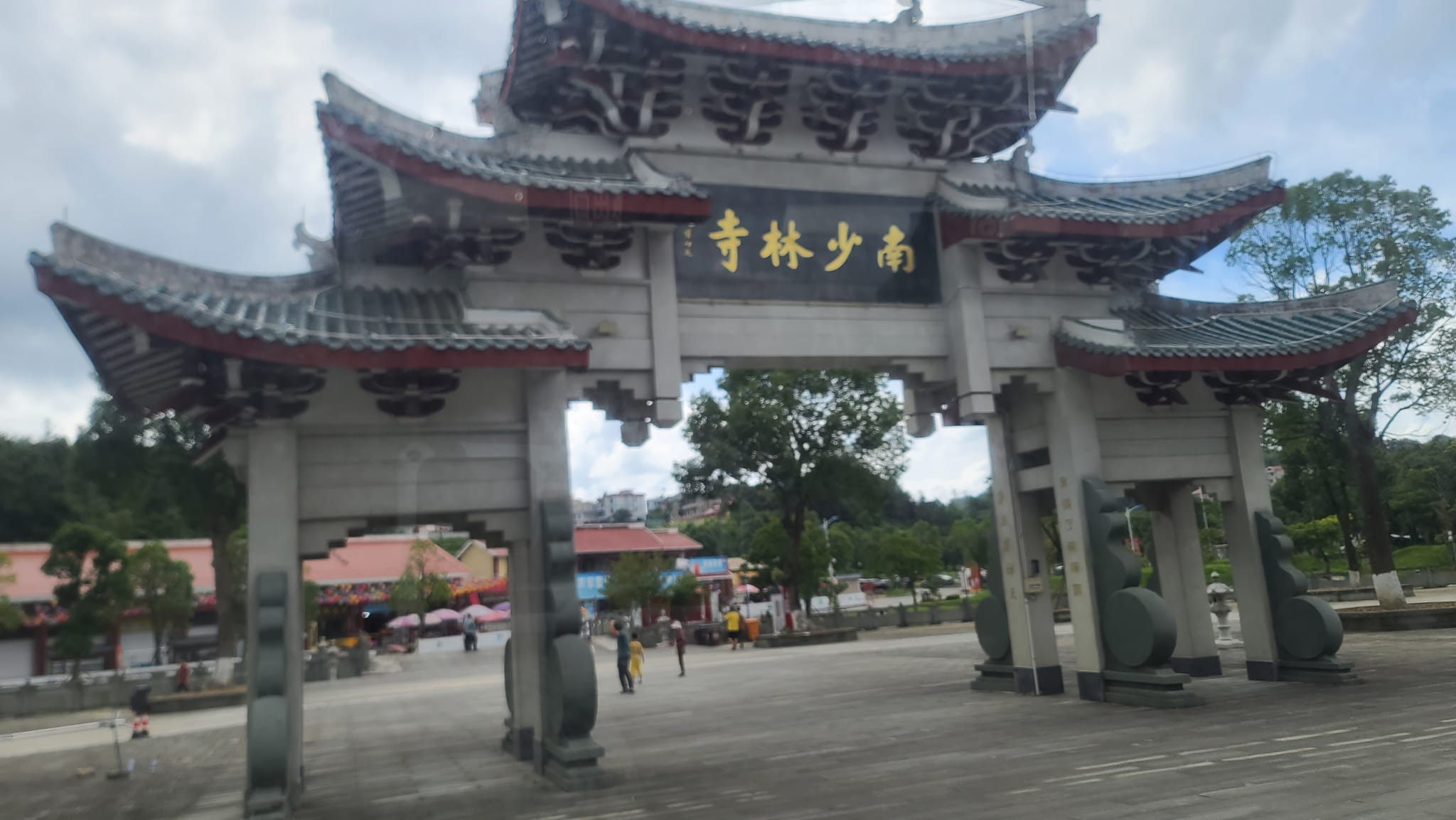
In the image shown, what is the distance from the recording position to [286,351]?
724cm

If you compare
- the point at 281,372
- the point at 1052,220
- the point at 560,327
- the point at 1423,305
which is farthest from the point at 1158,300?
the point at 1423,305

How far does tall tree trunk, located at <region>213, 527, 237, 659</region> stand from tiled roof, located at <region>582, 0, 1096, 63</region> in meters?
12.5

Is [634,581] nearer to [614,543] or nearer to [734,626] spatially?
[614,543]

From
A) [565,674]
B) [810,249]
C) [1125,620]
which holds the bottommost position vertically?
[1125,620]

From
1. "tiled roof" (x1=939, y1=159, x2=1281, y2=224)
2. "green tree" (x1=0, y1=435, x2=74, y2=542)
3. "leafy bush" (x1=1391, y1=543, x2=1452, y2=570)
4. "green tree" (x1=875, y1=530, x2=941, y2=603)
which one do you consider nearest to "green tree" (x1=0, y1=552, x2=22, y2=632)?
"green tree" (x1=0, y1=435, x2=74, y2=542)

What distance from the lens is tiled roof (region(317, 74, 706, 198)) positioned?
317 inches

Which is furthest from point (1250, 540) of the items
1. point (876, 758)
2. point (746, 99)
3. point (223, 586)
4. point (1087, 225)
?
point (223, 586)

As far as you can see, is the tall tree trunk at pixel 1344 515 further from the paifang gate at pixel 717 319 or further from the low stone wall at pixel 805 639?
the paifang gate at pixel 717 319

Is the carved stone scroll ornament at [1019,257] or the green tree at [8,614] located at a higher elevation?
the carved stone scroll ornament at [1019,257]

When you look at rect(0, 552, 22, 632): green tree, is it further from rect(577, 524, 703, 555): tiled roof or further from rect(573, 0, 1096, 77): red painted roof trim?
rect(577, 524, 703, 555): tiled roof

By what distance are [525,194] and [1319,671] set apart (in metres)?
10.3

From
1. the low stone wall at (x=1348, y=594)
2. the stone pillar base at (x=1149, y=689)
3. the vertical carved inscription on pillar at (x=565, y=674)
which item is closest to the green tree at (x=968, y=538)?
the low stone wall at (x=1348, y=594)

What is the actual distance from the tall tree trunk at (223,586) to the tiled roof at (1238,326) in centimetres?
1470

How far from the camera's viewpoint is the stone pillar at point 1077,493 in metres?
10.6
